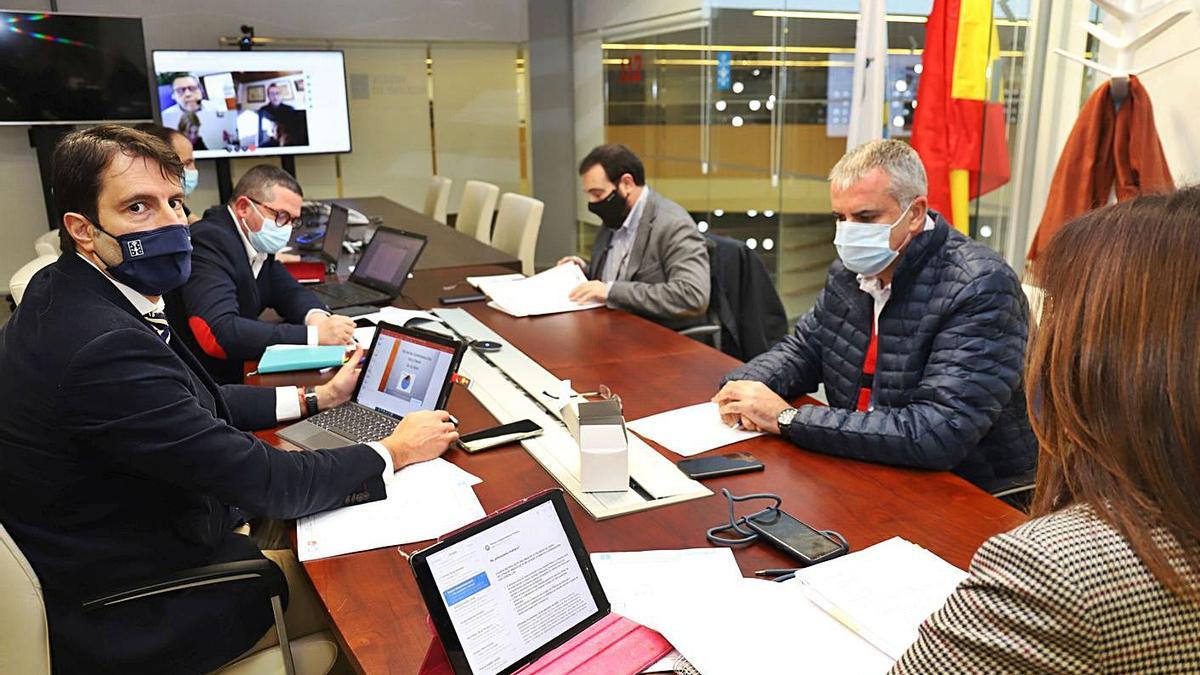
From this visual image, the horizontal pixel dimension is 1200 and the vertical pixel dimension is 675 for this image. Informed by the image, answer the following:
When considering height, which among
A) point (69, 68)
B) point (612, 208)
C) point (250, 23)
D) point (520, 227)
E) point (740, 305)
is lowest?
point (740, 305)

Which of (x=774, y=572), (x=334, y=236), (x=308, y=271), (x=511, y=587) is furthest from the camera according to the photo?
(x=334, y=236)

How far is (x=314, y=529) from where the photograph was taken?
1.59 m

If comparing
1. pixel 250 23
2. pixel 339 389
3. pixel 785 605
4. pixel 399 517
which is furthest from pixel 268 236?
pixel 250 23

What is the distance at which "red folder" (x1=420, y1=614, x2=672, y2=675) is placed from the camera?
1.13 m

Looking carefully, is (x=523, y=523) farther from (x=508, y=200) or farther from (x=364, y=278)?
(x=508, y=200)

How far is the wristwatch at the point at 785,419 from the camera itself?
192cm

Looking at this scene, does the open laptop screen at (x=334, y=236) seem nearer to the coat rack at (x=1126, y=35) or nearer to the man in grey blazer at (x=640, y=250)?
the man in grey blazer at (x=640, y=250)

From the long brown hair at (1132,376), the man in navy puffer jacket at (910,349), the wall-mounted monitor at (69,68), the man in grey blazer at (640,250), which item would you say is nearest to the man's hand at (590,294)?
the man in grey blazer at (640,250)

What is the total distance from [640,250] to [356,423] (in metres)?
1.72

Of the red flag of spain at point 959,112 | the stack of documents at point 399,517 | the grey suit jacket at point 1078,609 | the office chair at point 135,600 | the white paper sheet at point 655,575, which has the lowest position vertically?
the office chair at point 135,600

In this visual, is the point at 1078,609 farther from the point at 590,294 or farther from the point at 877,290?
the point at 590,294

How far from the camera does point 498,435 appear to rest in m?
1.99

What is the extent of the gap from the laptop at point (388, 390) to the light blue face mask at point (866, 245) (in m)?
0.92

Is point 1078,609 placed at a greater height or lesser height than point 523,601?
greater
